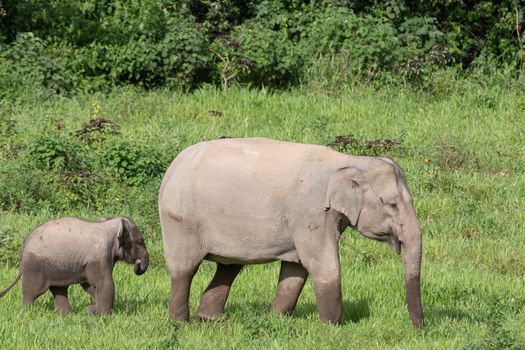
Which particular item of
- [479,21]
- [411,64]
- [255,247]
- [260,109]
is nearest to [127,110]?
[260,109]

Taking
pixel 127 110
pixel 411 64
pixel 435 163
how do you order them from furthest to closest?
1. pixel 411 64
2. pixel 127 110
3. pixel 435 163

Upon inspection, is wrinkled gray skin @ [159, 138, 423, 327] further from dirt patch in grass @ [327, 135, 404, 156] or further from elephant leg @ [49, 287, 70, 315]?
dirt patch in grass @ [327, 135, 404, 156]

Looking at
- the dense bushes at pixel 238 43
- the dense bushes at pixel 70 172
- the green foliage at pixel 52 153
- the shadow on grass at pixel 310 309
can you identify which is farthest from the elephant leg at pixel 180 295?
the dense bushes at pixel 238 43

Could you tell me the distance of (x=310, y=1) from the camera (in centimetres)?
1912

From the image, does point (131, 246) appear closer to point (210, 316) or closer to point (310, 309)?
point (210, 316)

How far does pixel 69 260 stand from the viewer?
929 cm

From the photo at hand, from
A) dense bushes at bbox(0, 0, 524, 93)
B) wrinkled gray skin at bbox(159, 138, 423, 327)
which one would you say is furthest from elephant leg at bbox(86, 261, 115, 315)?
dense bushes at bbox(0, 0, 524, 93)

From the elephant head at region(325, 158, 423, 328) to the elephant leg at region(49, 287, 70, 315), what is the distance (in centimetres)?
208

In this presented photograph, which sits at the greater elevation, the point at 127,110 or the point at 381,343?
the point at 381,343

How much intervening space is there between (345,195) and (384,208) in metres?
0.28

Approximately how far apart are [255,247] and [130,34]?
988 centimetres

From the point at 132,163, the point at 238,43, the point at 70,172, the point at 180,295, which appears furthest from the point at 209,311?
the point at 238,43

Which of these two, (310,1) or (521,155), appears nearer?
(521,155)

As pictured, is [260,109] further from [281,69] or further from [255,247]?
[255,247]
